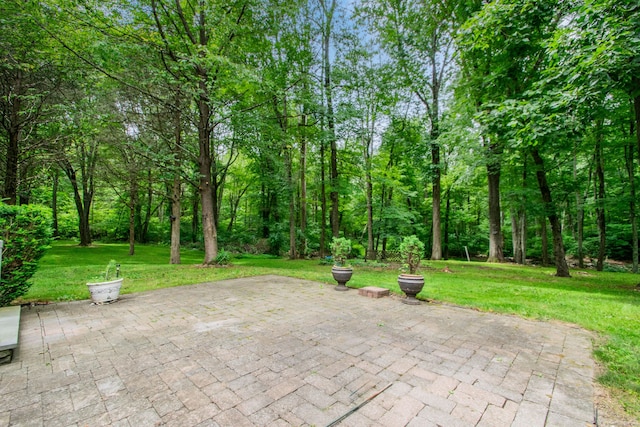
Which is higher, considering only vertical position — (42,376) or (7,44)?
(7,44)

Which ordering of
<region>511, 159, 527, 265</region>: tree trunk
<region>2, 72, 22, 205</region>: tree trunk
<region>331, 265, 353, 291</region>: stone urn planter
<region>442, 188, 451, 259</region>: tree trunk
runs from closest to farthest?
<region>331, 265, 353, 291</region>: stone urn planter → <region>2, 72, 22, 205</region>: tree trunk → <region>511, 159, 527, 265</region>: tree trunk → <region>442, 188, 451, 259</region>: tree trunk

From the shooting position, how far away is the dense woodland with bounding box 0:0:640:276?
21.1 feet

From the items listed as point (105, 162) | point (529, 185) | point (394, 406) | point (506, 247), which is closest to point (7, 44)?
point (105, 162)

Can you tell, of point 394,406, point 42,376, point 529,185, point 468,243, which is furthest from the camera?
point 468,243

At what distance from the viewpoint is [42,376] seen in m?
2.30

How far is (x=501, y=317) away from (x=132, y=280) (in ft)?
27.0

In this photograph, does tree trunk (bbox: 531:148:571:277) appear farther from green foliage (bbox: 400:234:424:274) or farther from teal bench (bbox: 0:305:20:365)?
teal bench (bbox: 0:305:20:365)

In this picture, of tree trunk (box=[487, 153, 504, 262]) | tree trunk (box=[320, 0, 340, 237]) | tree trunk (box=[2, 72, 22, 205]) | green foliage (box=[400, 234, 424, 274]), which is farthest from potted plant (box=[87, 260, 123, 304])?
tree trunk (box=[487, 153, 504, 262])

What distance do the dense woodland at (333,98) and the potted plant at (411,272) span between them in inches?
153

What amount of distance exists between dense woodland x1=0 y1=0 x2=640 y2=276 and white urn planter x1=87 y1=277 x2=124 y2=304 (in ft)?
14.6

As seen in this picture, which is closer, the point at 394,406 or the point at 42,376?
the point at 394,406

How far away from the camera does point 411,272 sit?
16.9ft

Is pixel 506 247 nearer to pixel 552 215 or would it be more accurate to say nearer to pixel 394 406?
pixel 552 215

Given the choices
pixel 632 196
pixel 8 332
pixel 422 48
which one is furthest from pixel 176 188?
pixel 632 196
